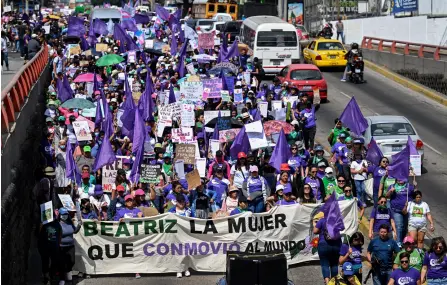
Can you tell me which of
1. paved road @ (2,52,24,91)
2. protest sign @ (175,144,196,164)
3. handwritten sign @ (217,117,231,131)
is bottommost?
protest sign @ (175,144,196,164)

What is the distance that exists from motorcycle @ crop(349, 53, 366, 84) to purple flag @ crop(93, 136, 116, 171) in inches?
763

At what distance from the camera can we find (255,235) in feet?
53.1

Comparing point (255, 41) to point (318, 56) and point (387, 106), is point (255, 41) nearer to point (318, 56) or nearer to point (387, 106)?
point (318, 56)

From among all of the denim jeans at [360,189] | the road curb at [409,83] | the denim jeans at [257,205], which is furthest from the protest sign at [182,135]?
the road curb at [409,83]

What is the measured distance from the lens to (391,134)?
21641mm

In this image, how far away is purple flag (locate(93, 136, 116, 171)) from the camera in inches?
717

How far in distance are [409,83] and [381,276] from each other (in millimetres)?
23677

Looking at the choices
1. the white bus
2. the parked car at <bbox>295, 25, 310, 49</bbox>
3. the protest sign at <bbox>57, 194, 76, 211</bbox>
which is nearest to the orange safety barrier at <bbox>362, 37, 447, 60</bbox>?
the parked car at <bbox>295, 25, 310, 49</bbox>

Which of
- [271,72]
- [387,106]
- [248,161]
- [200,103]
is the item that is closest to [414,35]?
[271,72]

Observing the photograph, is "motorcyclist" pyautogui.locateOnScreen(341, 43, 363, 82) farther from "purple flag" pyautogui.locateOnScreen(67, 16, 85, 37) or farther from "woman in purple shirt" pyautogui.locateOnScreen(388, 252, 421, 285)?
"woman in purple shirt" pyautogui.locateOnScreen(388, 252, 421, 285)

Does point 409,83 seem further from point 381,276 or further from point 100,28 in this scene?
point 381,276

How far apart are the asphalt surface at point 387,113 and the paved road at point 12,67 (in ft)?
35.3

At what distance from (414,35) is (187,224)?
31639mm

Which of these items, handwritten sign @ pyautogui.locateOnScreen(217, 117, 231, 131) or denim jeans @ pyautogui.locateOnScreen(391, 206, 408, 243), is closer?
denim jeans @ pyautogui.locateOnScreen(391, 206, 408, 243)
